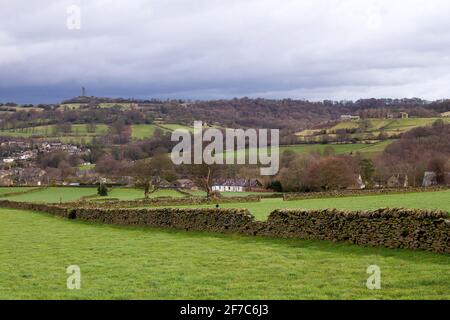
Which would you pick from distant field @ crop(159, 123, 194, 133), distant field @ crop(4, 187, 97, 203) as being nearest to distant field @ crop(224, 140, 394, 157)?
distant field @ crop(4, 187, 97, 203)

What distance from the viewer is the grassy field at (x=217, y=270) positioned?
42.8ft

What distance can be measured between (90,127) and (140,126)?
17980 millimetres

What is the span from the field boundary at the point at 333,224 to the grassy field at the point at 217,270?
20.8 inches

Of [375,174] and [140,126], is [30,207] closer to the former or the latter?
[375,174]

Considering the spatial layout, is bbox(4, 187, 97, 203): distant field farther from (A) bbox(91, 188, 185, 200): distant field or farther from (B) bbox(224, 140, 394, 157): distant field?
(B) bbox(224, 140, 394, 157): distant field

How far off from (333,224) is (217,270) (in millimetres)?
6638

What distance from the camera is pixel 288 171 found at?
9094cm

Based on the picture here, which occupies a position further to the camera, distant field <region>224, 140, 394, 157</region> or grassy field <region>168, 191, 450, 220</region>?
distant field <region>224, 140, 394, 157</region>

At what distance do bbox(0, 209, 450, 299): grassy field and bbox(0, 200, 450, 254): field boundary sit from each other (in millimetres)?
529

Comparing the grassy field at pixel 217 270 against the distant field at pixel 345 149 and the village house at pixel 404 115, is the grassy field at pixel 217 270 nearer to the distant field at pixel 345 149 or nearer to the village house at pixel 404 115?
the distant field at pixel 345 149

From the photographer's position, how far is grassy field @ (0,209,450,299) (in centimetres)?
1304

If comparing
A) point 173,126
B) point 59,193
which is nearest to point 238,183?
point 59,193
